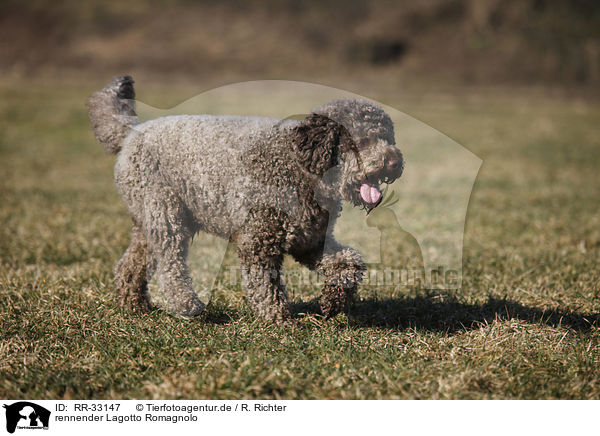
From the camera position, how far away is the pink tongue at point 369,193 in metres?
3.32

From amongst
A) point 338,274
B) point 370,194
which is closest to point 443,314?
point 338,274

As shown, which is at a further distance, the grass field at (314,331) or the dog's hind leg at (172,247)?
the dog's hind leg at (172,247)

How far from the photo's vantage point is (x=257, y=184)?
3.43m

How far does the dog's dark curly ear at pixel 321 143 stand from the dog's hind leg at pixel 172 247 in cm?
94

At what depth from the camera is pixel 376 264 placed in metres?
5.33

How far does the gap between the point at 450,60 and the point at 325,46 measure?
6.28 meters

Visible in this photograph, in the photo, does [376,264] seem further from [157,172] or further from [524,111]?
[524,111]

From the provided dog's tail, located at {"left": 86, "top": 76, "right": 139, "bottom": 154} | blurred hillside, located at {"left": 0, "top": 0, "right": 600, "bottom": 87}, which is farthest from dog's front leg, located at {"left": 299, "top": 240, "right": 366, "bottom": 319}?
blurred hillside, located at {"left": 0, "top": 0, "right": 600, "bottom": 87}

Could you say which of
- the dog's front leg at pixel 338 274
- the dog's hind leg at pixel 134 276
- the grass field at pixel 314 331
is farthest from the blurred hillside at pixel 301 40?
the dog's front leg at pixel 338 274

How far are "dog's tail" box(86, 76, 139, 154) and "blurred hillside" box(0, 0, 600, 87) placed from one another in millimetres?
21078

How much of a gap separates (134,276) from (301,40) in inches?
1032

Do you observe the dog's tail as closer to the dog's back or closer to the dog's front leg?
the dog's back
